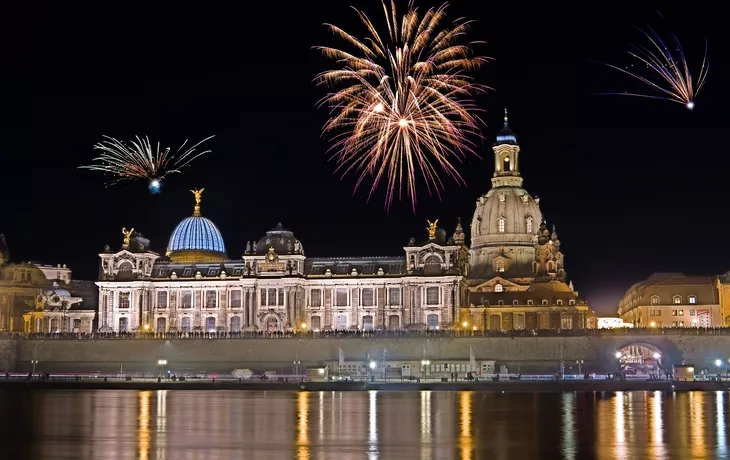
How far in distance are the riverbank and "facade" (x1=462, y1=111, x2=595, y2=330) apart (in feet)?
112

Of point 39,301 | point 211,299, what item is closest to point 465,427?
point 211,299

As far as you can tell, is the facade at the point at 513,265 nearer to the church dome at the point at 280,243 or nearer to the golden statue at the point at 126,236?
the church dome at the point at 280,243

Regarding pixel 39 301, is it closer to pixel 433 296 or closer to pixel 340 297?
pixel 340 297

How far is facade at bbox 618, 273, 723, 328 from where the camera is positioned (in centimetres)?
14312

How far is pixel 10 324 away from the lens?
505 ft

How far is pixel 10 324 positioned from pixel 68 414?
86278mm

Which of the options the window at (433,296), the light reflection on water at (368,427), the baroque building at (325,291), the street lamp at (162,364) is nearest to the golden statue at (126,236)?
the baroque building at (325,291)

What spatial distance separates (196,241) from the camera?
154 metres

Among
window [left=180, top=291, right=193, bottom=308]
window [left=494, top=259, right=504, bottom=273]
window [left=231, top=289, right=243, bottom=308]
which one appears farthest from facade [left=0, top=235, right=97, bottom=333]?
window [left=494, top=259, right=504, bottom=273]

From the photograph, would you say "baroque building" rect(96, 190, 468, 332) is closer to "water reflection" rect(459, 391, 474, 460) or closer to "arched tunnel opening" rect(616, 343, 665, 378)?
"arched tunnel opening" rect(616, 343, 665, 378)

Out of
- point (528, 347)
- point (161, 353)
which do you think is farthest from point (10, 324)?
point (528, 347)

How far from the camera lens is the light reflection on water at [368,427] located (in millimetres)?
51344

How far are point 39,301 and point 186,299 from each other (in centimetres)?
2009

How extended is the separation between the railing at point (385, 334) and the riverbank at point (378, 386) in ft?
64.1
